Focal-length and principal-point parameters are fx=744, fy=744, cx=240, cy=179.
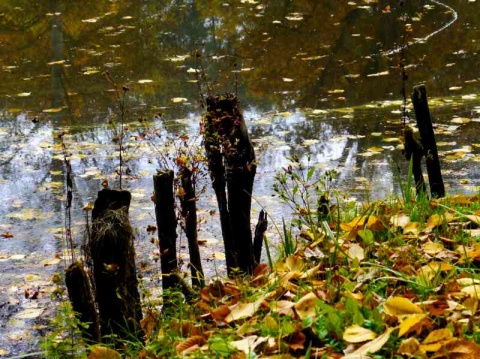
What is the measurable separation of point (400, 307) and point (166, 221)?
1.36m

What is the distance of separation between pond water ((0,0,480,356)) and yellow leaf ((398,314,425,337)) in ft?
7.15

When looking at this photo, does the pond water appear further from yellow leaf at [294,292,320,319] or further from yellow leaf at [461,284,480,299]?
yellow leaf at [461,284,480,299]

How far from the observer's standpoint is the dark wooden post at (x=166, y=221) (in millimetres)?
3537

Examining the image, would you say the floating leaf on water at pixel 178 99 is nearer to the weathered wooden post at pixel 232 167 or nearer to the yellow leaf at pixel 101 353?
the weathered wooden post at pixel 232 167

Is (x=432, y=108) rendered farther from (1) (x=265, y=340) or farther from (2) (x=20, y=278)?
(1) (x=265, y=340)

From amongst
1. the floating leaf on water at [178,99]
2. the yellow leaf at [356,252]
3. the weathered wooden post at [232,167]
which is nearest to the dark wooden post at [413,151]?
the yellow leaf at [356,252]

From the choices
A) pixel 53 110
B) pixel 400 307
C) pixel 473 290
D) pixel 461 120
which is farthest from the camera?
pixel 53 110

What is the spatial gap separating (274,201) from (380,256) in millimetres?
2189

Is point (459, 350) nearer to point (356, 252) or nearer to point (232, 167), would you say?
point (356, 252)

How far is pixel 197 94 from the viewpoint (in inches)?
334

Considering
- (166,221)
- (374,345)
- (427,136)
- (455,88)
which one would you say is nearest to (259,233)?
(166,221)

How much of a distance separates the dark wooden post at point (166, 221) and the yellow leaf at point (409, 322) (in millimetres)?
1292

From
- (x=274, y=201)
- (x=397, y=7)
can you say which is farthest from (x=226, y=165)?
(x=397, y=7)

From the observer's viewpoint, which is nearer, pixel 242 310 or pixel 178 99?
pixel 242 310
